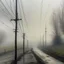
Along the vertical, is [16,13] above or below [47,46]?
above

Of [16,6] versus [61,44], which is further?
[61,44]

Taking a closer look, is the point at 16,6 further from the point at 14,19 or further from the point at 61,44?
the point at 61,44

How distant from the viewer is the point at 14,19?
28.2 metres

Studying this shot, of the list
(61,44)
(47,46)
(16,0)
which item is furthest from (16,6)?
(47,46)

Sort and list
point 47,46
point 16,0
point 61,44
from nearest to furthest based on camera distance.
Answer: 1. point 16,0
2. point 61,44
3. point 47,46

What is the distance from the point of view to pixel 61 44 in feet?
214

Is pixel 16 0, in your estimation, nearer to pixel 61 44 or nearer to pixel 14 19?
pixel 14 19

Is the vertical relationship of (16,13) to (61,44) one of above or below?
above

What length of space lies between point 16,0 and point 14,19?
8.90ft

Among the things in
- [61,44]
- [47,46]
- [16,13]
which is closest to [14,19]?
[16,13]

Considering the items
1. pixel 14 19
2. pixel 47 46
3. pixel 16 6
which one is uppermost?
pixel 16 6

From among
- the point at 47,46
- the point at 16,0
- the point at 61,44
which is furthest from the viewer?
the point at 47,46

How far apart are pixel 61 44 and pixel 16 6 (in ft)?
131

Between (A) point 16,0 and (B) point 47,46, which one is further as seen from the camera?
(B) point 47,46
